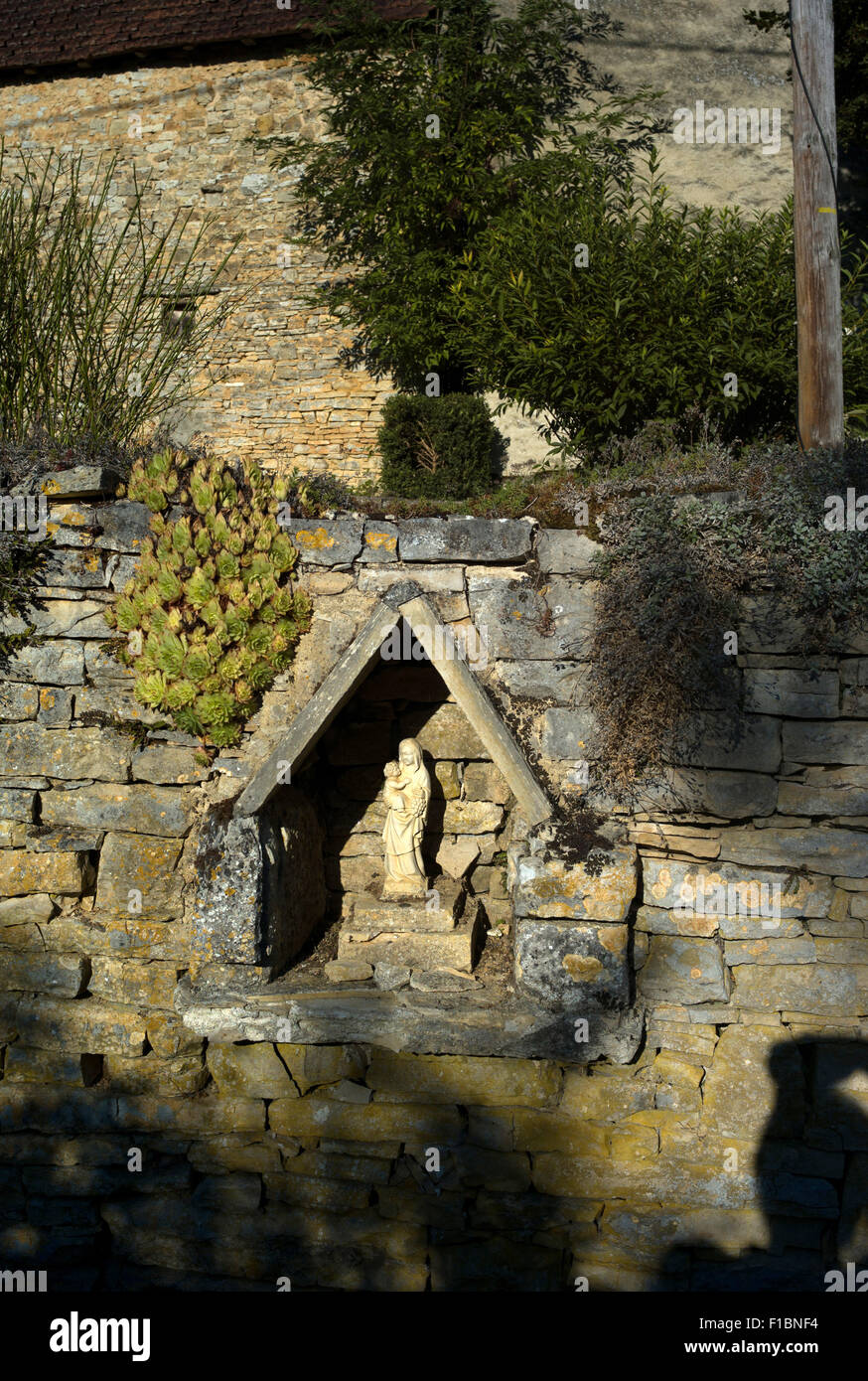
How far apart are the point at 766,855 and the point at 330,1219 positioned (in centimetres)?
270

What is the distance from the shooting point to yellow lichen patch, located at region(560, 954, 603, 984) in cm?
461

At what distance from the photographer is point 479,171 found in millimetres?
9422

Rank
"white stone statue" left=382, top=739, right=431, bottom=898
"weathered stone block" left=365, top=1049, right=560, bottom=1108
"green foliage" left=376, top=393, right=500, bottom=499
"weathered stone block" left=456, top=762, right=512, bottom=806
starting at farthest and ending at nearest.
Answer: "green foliage" left=376, top=393, right=500, bottom=499 < "weathered stone block" left=456, top=762, right=512, bottom=806 < "white stone statue" left=382, top=739, right=431, bottom=898 < "weathered stone block" left=365, top=1049, right=560, bottom=1108

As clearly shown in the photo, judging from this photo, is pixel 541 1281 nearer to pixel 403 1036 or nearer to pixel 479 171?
pixel 403 1036

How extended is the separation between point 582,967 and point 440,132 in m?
8.23

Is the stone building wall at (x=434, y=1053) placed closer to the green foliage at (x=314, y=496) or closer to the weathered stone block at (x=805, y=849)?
the weathered stone block at (x=805, y=849)

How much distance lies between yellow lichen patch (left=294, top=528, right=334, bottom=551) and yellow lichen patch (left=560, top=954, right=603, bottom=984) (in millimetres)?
2282

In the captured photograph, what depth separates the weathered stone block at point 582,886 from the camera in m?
4.60

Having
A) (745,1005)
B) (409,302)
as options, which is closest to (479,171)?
(409,302)

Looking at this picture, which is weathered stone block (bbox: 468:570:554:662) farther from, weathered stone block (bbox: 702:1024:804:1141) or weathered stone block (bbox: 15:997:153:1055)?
weathered stone block (bbox: 15:997:153:1055)

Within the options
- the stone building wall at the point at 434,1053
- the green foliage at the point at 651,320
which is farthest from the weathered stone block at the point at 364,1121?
the green foliage at the point at 651,320

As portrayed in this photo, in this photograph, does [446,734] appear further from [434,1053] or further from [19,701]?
[19,701]

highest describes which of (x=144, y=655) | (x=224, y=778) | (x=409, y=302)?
(x=409, y=302)

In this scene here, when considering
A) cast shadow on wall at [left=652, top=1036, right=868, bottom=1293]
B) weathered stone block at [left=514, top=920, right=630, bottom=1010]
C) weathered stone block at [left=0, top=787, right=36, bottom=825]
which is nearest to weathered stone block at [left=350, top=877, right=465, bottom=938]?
weathered stone block at [left=514, top=920, right=630, bottom=1010]
